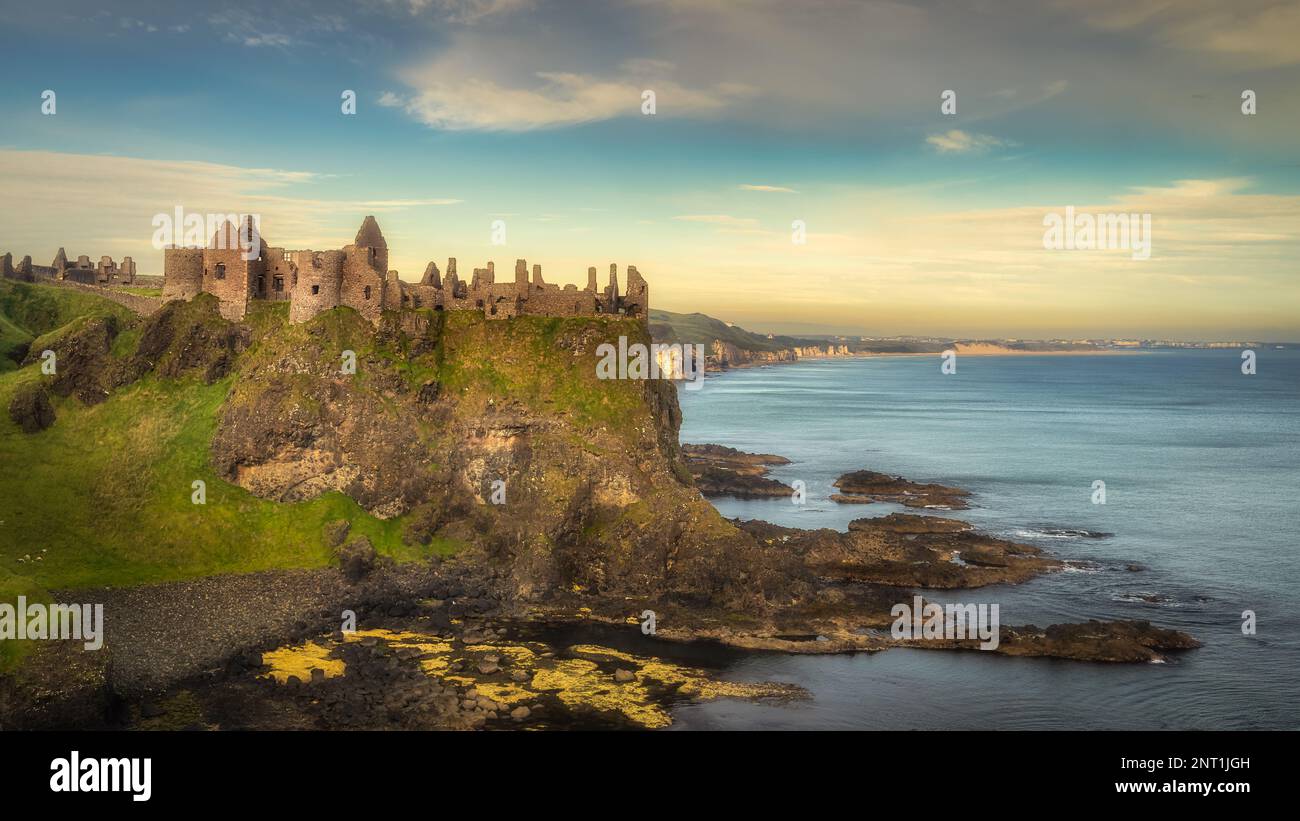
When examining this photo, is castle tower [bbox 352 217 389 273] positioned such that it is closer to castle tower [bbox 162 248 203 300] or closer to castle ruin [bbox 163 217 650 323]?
castle ruin [bbox 163 217 650 323]

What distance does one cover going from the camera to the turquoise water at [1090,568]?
153ft

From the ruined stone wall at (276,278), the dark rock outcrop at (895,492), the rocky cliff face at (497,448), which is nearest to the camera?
the rocky cliff face at (497,448)

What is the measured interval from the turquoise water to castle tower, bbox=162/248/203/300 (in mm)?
48178

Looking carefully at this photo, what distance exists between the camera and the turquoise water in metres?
46.6

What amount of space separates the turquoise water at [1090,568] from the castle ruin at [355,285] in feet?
100

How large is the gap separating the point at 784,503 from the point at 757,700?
54.0 metres

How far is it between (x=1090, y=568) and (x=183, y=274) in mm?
69709

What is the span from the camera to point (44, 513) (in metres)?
58.4

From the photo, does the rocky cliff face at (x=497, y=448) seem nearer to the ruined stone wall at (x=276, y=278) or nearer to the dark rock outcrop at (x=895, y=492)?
the ruined stone wall at (x=276, y=278)

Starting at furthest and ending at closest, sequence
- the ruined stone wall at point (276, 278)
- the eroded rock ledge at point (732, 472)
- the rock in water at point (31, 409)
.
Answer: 1. the eroded rock ledge at point (732, 472)
2. the ruined stone wall at point (276, 278)
3. the rock in water at point (31, 409)

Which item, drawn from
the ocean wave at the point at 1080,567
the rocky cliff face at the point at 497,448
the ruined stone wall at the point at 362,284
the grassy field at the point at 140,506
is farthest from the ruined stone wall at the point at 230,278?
the ocean wave at the point at 1080,567

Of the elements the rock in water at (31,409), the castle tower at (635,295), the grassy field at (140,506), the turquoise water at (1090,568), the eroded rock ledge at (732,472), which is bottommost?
the turquoise water at (1090,568)

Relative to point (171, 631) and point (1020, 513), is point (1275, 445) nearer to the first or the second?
point (1020, 513)

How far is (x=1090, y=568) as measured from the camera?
7319 cm
